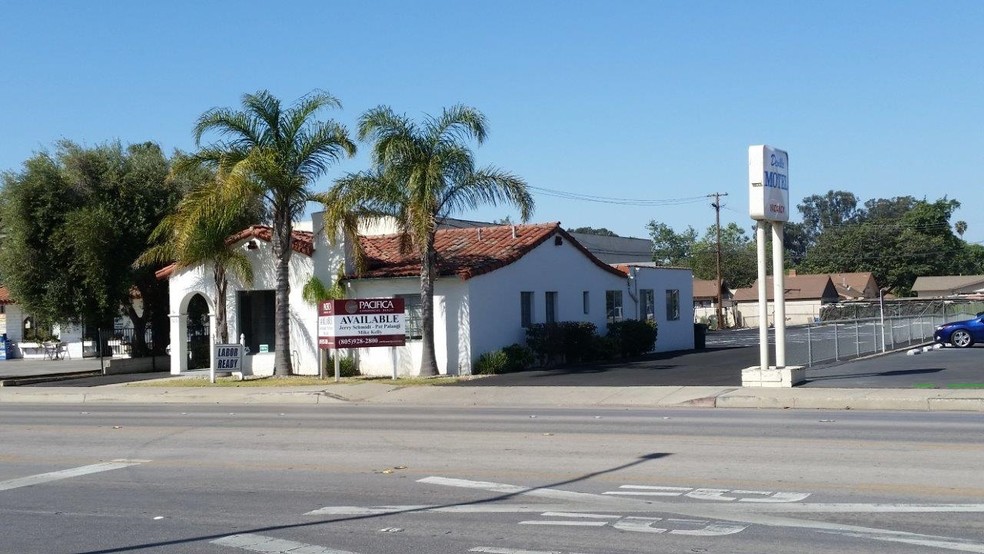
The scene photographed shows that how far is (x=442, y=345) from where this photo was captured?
29.0 metres

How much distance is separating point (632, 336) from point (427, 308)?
10379mm

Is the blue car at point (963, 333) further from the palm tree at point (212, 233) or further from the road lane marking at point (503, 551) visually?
the road lane marking at point (503, 551)

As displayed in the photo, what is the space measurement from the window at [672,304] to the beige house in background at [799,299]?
1650 inches

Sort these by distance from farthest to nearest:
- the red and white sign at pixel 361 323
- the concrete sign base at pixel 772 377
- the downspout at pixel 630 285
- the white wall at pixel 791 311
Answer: the white wall at pixel 791 311 → the downspout at pixel 630 285 → the red and white sign at pixel 361 323 → the concrete sign base at pixel 772 377

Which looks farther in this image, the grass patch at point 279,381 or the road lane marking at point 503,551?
the grass patch at point 279,381

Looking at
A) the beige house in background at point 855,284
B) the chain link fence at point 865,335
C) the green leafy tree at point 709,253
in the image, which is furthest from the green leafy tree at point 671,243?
the chain link fence at point 865,335

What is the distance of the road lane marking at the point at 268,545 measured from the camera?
8.23 meters

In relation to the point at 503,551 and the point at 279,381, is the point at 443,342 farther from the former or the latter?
the point at 503,551

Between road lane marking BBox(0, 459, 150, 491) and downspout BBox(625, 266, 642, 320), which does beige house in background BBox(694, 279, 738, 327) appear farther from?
road lane marking BBox(0, 459, 150, 491)

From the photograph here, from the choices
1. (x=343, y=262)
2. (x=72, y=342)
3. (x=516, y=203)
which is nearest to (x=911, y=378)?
(x=516, y=203)

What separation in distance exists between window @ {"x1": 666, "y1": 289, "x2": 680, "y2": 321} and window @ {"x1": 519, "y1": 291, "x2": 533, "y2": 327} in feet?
32.7

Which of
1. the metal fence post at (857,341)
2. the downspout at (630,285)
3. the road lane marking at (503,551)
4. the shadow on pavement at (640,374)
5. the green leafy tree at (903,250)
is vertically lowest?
the road lane marking at (503,551)

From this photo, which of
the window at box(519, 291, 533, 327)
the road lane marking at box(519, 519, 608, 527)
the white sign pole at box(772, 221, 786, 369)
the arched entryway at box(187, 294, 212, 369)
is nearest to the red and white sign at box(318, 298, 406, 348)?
the window at box(519, 291, 533, 327)

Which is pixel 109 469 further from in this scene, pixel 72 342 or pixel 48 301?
pixel 72 342
